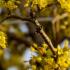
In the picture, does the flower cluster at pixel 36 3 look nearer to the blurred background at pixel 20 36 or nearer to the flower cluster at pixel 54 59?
the flower cluster at pixel 54 59

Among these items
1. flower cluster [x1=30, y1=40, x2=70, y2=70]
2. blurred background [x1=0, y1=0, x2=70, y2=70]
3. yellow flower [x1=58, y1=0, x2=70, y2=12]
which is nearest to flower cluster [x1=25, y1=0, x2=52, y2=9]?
yellow flower [x1=58, y1=0, x2=70, y2=12]

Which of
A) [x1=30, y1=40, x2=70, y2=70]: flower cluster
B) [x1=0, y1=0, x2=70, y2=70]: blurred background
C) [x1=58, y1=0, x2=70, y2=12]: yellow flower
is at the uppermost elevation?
[x1=58, y1=0, x2=70, y2=12]: yellow flower

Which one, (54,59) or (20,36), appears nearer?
(54,59)

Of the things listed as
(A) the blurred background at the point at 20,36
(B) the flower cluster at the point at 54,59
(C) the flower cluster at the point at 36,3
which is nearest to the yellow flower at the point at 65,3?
(C) the flower cluster at the point at 36,3

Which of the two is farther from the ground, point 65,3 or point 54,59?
point 65,3

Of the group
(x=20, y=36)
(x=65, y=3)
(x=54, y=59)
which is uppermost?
(x=65, y=3)

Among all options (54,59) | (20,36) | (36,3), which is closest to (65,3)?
(36,3)

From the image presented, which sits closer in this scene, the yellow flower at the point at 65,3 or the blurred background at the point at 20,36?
the yellow flower at the point at 65,3

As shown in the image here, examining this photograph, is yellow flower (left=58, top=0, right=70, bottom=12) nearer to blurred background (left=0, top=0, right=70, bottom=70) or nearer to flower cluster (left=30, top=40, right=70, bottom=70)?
flower cluster (left=30, top=40, right=70, bottom=70)

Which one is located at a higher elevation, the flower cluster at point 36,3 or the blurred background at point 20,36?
the flower cluster at point 36,3

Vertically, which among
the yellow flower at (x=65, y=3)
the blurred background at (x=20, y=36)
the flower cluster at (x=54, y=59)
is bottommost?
the blurred background at (x=20, y=36)

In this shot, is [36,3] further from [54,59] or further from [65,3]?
[54,59]

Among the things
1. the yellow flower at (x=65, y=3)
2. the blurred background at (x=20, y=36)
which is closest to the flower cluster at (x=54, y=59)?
the yellow flower at (x=65, y=3)

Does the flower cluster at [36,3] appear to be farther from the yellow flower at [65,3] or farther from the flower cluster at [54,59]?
the flower cluster at [54,59]
